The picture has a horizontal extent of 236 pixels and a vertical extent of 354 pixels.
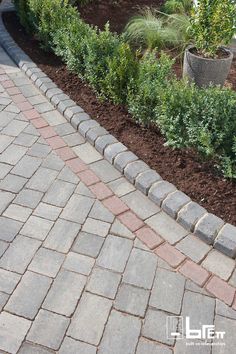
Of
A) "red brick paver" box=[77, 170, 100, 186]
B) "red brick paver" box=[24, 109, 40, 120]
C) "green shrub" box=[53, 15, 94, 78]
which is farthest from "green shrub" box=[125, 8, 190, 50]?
"red brick paver" box=[77, 170, 100, 186]

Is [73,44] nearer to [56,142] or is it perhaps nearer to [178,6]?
[56,142]

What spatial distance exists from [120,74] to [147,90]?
19.3 inches

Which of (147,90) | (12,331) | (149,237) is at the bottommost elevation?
(12,331)

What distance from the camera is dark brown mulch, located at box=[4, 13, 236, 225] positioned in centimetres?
341

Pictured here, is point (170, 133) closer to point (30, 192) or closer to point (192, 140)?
point (192, 140)

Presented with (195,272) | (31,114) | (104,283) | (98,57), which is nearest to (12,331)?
(104,283)

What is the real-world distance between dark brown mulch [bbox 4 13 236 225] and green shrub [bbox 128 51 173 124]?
201 mm

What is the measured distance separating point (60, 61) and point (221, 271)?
4.13 metres

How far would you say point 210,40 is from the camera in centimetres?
457

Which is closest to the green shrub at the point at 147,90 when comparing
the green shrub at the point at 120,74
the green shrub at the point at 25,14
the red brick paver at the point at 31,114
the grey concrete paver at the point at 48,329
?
the green shrub at the point at 120,74

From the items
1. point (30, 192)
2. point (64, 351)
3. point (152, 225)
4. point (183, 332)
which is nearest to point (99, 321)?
point (64, 351)

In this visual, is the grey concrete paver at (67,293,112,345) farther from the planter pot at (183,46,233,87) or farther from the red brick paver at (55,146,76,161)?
the planter pot at (183,46,233,87)

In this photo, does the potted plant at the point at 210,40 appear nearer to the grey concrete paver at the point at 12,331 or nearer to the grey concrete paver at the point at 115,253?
the grey concrete paver at the point at 115,253

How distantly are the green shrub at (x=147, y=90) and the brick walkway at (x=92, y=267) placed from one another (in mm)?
698
